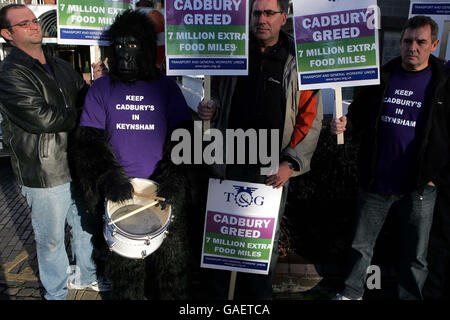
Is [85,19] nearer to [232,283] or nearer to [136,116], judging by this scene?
[136,116]

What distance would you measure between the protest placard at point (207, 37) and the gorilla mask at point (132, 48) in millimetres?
146

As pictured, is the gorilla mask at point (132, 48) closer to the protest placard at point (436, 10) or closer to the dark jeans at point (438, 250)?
the dark jeans at point (438, 250)

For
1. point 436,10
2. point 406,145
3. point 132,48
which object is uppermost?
point 436,10

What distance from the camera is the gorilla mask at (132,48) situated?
2.39 meters

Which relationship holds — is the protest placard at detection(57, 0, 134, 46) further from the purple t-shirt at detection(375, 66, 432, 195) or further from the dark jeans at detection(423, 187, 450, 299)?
the dark jeans at detection(423, 187, 450, 299)

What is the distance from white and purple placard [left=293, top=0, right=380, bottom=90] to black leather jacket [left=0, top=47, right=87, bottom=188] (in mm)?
1676

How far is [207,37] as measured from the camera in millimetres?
2416

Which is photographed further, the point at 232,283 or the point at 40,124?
the point at 232,283

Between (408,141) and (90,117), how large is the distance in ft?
7.20

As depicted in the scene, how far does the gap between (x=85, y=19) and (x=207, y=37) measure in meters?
1.30

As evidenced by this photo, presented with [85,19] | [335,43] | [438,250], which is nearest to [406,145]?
[335,43]

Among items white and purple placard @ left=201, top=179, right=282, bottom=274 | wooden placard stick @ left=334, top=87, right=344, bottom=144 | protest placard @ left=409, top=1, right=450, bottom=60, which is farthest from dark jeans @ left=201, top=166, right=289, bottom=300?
protest placard @ left=409, top=1, right=450, bottom=60

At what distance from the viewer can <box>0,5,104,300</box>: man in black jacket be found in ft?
8.33
